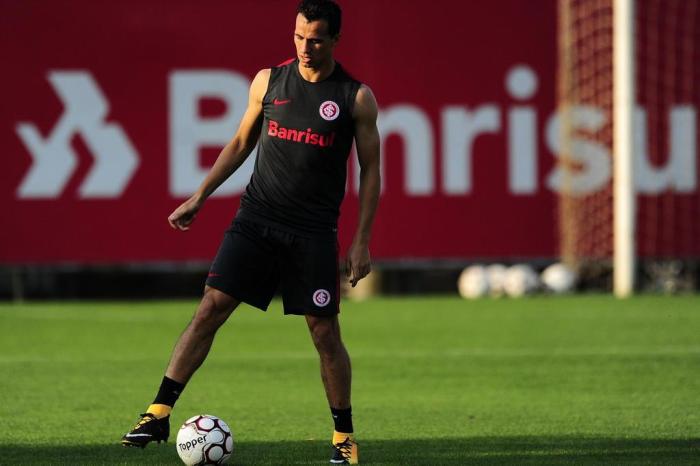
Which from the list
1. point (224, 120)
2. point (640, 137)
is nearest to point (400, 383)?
point (224, 120)

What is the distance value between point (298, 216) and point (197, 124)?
431 inches

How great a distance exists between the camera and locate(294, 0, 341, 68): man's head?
263 inches

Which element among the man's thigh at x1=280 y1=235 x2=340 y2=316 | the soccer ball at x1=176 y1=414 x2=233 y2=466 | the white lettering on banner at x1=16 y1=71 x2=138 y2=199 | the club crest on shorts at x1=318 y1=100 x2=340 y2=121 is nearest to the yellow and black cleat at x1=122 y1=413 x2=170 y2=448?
the soccer ball at x1=176 y1=414 x2=233 y2=466

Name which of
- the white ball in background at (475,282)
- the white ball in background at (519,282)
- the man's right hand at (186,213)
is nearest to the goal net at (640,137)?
the white ball in background at (519,282)

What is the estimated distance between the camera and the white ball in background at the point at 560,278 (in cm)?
1844

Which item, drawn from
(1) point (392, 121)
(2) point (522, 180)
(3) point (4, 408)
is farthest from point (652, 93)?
(3) point (4, 408)

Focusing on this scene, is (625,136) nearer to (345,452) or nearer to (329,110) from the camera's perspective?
(329,110)

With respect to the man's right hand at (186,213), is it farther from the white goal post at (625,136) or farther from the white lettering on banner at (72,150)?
the white goal post at (625,136)

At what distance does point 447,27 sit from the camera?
59.6 ft

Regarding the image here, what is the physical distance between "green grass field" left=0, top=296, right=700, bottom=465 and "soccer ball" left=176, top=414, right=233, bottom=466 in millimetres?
240

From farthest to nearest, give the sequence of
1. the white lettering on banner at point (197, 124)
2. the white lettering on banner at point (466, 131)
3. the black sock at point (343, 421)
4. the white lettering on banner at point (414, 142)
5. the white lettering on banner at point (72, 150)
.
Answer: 1. the white lettering on banner at point (466, 131)
2. the white lettering on banner at point (414, 142)
3. the white lettering on banner at point (197, 124)
4. the white lettering on banner at point (72, 150)
5. the black sock at point (343, 421)

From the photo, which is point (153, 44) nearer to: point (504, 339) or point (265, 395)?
point (504, 339)

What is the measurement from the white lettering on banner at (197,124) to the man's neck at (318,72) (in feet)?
35.5

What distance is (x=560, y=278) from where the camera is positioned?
1842 centimetres
